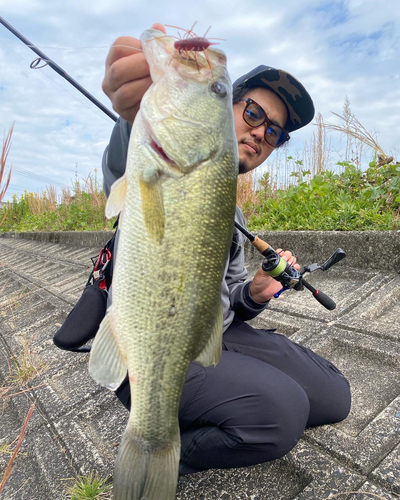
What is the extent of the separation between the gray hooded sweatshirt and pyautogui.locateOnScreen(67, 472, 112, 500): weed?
1.13 m

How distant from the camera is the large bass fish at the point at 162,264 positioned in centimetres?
133

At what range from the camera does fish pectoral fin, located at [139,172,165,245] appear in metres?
1.32

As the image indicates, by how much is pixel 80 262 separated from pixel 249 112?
5.88 metres

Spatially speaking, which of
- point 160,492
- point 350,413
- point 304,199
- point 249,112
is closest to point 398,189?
point 304,199

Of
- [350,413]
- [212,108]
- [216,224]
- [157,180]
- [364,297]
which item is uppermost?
[212,108]

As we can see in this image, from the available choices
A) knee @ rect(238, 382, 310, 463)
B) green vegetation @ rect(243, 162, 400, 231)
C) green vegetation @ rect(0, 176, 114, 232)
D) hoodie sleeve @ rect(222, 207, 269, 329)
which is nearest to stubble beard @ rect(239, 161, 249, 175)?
hoodie sleeve @ rect(222, 207, 269, 329)

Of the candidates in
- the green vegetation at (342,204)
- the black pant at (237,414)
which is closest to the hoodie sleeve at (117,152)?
the black pant at (237,414)

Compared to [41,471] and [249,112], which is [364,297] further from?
[41,471]

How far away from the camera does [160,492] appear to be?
130 centimetres

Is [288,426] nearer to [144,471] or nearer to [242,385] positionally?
[242,385]

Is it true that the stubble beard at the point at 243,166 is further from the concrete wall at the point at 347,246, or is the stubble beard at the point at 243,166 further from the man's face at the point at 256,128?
the concrete wall at the point at 347,246

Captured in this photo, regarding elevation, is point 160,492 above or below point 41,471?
above

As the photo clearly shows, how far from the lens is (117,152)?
2094mm

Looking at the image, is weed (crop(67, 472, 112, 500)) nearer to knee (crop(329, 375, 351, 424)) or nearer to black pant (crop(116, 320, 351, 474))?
black pant (crop(116, 320, 351, 474))
